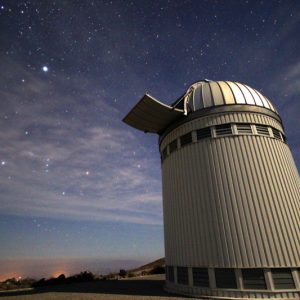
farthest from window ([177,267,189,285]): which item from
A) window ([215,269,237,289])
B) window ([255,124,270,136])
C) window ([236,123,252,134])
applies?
window ([255,124,270,136])

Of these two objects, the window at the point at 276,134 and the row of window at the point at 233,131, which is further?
the window at the point at 276,134

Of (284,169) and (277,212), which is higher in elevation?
(284,169)

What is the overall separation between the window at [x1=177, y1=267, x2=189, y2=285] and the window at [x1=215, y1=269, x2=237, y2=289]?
5.59ft

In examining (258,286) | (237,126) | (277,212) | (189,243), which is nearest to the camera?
(258,286)

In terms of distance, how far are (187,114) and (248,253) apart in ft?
25.3

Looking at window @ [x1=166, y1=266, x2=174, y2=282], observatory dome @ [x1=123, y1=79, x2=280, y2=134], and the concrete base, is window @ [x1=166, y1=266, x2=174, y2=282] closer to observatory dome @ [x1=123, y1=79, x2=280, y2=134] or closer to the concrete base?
the concrete base

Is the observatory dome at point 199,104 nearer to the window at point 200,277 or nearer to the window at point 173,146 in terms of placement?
the window at point 173,146

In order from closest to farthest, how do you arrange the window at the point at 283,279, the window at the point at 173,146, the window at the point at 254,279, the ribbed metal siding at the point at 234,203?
the window at the point at 283,279 < the window at the point at 254,279 < the ribbed metal siding at the point at 234,203 < the window at the point at 173,146

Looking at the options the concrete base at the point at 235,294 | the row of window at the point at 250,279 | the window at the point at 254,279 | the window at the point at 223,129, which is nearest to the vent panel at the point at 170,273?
the concrete base at the point at 235,294

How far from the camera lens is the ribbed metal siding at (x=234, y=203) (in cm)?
1102

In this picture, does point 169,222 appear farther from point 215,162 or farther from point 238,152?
point 238,152

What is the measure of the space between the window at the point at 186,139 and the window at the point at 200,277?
6.38m

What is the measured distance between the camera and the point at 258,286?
407 inches

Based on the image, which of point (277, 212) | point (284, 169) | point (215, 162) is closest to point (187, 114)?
point (215, 162)
